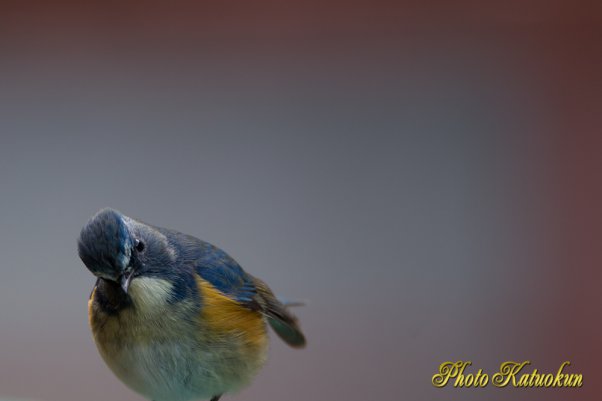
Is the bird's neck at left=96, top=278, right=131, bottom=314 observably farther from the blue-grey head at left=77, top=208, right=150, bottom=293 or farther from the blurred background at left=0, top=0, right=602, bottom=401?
the blurred background at left=0, top=0, right=602, bottom=401

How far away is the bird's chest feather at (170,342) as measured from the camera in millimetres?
1901

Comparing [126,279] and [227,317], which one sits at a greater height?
[227,317]

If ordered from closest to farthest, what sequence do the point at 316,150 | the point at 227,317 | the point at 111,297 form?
1. the point at 111,297
2. the point at 227,317
3. the point at 316,150

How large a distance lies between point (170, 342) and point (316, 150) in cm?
245

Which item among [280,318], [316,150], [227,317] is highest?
[316,150]

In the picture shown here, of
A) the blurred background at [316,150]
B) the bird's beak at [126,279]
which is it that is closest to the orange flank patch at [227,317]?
the bird's beak at [126,279]

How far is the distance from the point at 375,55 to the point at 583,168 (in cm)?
114

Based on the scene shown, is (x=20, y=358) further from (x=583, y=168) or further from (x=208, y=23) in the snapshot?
(x=583, y=168)

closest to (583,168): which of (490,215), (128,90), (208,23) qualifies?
(490,215)

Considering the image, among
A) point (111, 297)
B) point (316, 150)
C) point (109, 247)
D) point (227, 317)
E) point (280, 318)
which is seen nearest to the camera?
point (109, 247)

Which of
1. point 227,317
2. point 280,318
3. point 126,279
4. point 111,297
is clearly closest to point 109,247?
point 126,279

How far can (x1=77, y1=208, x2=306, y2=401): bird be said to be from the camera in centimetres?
188

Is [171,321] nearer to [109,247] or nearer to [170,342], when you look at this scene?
[170,342]

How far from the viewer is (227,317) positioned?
203cm
